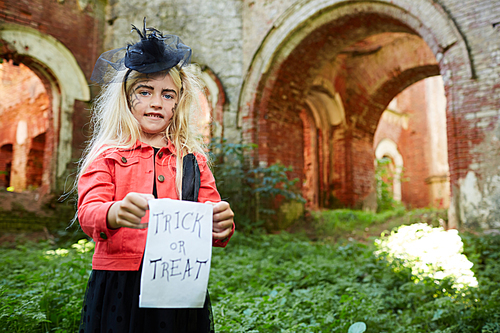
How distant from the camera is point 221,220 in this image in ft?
4.34

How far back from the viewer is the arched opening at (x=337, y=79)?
7.07 m

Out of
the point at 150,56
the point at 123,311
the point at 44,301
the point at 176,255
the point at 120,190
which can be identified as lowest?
the point at 44,301

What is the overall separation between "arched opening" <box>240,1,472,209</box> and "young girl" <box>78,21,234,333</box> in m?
5.82

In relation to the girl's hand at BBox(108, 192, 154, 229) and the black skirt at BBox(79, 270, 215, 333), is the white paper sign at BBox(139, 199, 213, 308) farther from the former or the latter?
the black skirt at BBox(79, 270, 215, 333)

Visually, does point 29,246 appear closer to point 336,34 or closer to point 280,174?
point 280,174

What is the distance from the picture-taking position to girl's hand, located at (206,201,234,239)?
4.30 feet

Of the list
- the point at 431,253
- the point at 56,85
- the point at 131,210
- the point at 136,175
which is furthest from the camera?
the point at 56,85

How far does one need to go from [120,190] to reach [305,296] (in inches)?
99.6

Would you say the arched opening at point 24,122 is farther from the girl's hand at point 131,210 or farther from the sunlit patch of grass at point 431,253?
the girl's hand at point 131,210

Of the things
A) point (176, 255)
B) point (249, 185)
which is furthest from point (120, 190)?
point (249, 185)

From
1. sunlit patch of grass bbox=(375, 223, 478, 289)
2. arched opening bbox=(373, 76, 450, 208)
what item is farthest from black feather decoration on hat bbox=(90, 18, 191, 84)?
arched opening bbox=(373, 76, 450, 208)

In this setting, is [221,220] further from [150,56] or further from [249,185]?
[249,185]

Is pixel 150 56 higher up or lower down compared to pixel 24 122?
lower down

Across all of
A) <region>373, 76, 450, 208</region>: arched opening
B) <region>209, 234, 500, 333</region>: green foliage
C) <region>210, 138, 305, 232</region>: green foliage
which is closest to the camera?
<region>209, 234, 500, 333</region>: green foliage
